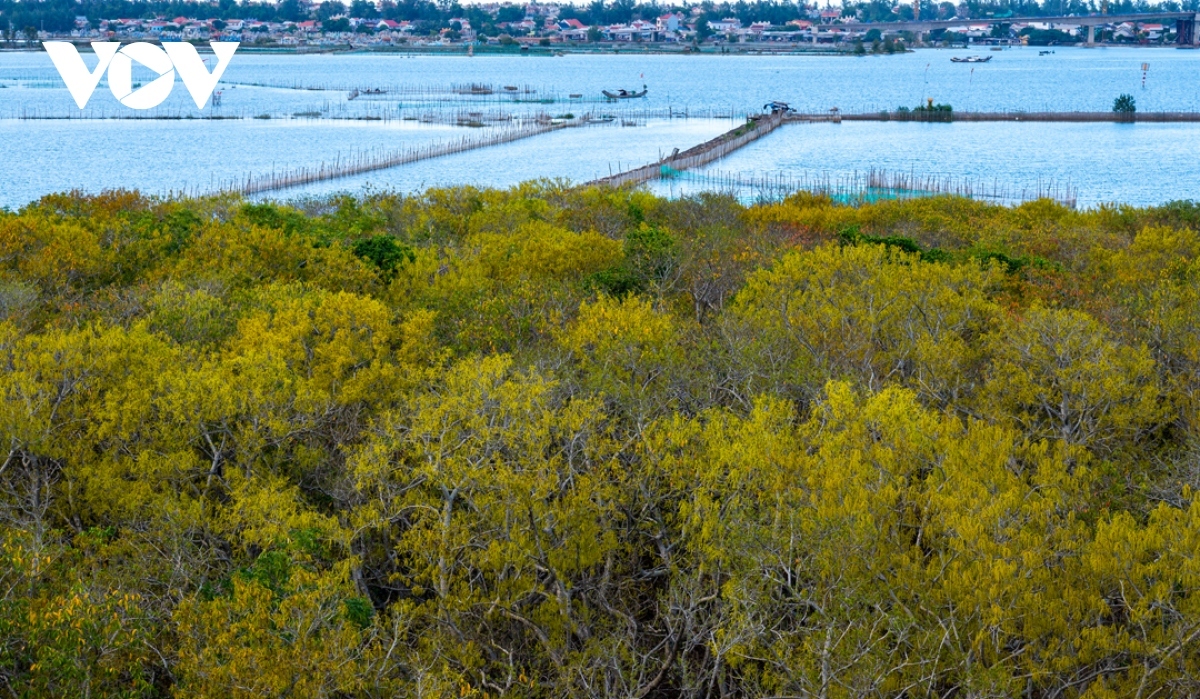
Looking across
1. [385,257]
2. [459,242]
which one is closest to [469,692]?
[385,257]

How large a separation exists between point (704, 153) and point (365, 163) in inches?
912

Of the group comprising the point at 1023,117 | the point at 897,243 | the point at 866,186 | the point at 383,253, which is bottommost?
the point at 866,186

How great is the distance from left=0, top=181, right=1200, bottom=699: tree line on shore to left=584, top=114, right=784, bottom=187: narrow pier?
40.2 metres

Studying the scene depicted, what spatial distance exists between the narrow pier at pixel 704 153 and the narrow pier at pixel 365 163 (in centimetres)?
1656

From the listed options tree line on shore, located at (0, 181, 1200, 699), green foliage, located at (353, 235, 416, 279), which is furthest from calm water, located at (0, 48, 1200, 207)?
tree line on shore, located at (0, 181, 1200, 699)

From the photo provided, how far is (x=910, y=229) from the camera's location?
39.3 m

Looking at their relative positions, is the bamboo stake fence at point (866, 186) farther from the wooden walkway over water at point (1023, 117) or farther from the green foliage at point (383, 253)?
the wooden walkway over water at point (1023, 117)

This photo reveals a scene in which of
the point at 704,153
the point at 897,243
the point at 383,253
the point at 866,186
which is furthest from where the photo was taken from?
the point at 704,153

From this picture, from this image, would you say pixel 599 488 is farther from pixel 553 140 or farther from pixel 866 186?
pixel 553 140

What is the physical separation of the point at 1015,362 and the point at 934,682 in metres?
8.68

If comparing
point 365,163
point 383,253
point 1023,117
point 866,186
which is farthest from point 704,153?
point 383,253

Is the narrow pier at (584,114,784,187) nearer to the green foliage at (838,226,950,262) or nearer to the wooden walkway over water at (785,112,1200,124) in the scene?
the wooden walkway over water at (785,112,1200,124)

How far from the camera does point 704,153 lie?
8294cm

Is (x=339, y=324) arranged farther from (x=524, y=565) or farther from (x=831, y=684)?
(x=831, y=684)
